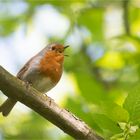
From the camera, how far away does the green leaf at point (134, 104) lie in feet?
7.91

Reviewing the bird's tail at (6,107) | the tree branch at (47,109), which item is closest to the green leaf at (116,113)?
the tree branch at (47,109)

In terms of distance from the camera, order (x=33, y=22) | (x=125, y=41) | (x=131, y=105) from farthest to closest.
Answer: (x=33, y=22) < (x=125, y=41) < (x=131, y=105)

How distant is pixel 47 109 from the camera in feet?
8.94

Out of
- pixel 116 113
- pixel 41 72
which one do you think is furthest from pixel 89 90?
pixel 116 113

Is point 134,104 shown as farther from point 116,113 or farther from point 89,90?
point 89,90

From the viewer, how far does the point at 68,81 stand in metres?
6.44

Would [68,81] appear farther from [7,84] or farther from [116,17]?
[7,84]

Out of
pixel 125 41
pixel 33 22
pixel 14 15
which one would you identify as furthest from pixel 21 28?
pixel 125 41

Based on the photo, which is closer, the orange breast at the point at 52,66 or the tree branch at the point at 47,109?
the tree branch at the point at 47,109

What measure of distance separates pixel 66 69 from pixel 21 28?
3.03 ft

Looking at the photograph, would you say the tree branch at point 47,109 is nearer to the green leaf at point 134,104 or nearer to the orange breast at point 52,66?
the green leaf at point 134,104

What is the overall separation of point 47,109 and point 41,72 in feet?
6.45

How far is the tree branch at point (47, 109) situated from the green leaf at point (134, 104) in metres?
0.37

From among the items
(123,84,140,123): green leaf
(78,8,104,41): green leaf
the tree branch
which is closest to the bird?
(78,8,104,41): green leaf
